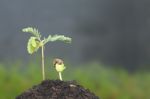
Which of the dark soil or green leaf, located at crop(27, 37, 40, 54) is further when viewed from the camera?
green leaf, located at crop(27, 37, 40, 54)

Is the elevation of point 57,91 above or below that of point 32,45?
below

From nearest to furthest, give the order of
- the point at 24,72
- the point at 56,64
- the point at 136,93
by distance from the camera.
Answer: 1. the point at 56,64
2. the point at 24,72
3. the point at 136,93

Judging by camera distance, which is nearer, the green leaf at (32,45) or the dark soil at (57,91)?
the dark soil at (57,91)

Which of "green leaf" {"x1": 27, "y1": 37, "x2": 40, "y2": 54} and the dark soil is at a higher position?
"green leaf" {"x1": 27, "y1": 37, "x2": 40, "y2": 54}

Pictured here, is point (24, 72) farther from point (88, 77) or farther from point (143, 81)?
point (143, 81)

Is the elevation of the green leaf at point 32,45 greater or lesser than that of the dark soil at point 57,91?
greater

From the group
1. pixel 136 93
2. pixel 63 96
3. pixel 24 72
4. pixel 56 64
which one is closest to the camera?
pixel 63 96

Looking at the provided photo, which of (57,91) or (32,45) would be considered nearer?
(57,91)

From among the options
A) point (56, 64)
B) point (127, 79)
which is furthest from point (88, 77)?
point (56, 64)
